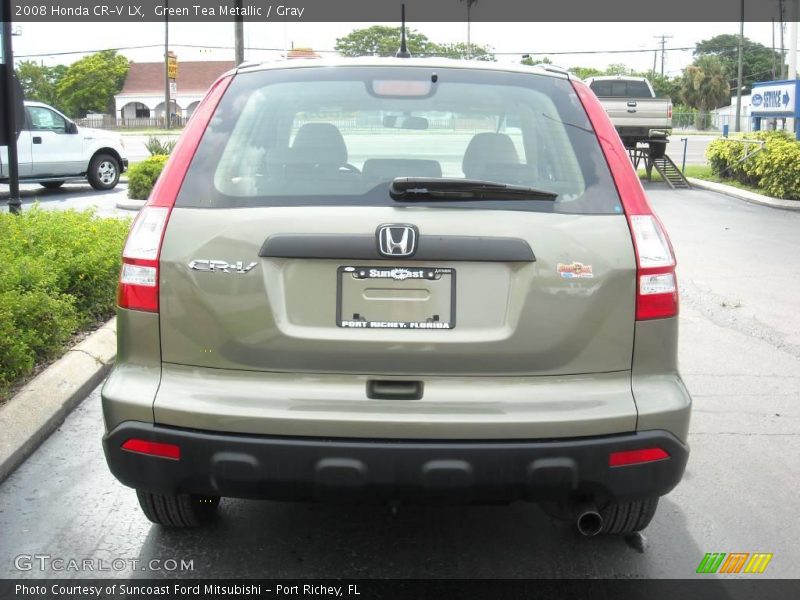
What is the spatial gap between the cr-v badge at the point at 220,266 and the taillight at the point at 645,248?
125 centimetres

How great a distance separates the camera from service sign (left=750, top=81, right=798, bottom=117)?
724 inches

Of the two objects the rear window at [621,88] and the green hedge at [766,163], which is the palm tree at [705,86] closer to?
the rear window at [621,88]

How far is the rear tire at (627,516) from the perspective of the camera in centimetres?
339

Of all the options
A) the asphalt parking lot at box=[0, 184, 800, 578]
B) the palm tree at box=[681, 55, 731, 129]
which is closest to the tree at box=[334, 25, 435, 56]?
the palm tree at box=[681, 55, 731, 129]

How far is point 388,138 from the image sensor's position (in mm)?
3377

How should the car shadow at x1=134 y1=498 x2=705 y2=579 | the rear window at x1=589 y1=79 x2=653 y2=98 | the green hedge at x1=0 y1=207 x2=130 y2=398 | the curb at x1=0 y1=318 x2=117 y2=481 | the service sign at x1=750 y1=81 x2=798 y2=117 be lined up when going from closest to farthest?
the car shadow at x1=134 y1=498 x2=705 y2=579 → the curb at x1=0 y1=318 x2=117 y2=481 → the green hedge at x1=0 y1=207 x2=130 y2=398 → the service sign at x1=750 y1=81 x2=798 y2=117 → the rear window at x1=589 y1=79 x2=653 y2=98

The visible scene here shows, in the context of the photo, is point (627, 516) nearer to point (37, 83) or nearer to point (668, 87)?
point (37, 83)

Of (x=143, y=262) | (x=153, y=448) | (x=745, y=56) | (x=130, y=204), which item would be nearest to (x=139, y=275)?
(x=143, y=262)

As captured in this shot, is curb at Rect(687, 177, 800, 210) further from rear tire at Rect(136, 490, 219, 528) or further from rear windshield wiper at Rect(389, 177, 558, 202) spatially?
rear tire at Rect(136, 490, 219, 528)

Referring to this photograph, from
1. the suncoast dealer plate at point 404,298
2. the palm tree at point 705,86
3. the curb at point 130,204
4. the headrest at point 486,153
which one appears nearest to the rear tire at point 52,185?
the curb at point 130,204

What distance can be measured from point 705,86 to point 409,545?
91.7 m

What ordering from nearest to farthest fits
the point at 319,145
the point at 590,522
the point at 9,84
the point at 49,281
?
the point at 319,145 < the point at 590,522 < the point at 49,281 < the point at 9,84

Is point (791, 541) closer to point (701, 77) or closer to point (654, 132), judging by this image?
point (654, 132)

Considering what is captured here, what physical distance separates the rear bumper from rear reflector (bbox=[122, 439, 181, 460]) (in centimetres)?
2
